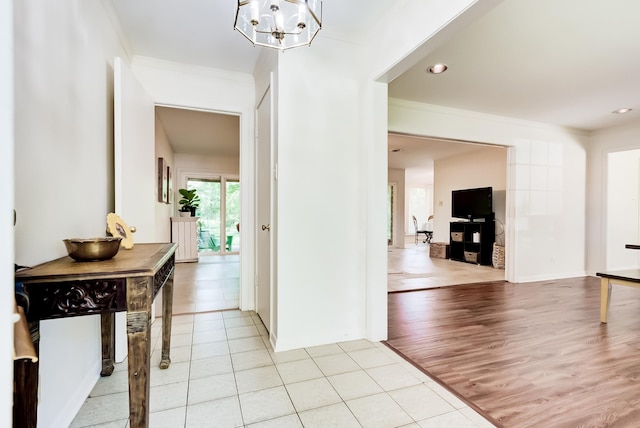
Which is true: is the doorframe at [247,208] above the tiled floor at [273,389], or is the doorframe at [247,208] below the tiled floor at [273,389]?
above

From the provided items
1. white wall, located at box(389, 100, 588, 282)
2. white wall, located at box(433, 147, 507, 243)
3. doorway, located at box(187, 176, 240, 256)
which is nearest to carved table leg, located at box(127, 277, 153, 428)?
white wall, located at box(389, 100, 588, 282)

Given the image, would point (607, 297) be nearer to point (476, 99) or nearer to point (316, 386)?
point (476, 99)

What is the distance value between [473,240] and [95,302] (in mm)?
6563

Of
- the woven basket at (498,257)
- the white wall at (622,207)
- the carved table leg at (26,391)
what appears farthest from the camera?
the woven basket at (498,257)

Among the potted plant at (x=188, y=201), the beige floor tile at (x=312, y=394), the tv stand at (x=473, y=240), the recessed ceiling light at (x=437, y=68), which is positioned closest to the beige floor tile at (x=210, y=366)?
the beige floor tile at (x=312, y=394)

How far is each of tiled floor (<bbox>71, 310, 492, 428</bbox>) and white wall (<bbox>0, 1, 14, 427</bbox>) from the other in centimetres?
99

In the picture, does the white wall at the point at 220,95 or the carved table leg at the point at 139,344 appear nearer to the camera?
the carved table leg at the point at 139,344

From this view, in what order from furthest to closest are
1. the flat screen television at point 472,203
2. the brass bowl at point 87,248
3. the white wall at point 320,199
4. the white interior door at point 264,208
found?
the flat screen television at point 472,203 < the white interior door at point 264,208 < the white wall at point 320,199 < the brass bowl at point 87,248

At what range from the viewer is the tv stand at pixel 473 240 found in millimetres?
6105

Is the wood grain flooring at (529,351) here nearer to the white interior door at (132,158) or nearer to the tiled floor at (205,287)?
the tiled floor at (205,287)

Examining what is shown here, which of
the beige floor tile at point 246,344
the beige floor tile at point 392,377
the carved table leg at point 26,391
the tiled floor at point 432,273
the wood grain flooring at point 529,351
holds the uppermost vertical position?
the carved table leg at point 26,391

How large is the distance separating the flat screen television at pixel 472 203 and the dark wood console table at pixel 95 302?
6.26 meters

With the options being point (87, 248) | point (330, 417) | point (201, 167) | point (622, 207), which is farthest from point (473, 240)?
point (87, 248)

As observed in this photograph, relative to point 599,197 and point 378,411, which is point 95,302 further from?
point 599,197
